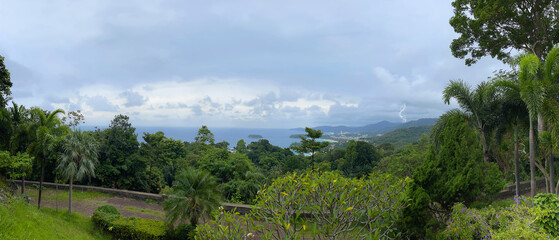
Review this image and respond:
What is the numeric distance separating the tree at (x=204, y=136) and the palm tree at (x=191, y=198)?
28899 mm

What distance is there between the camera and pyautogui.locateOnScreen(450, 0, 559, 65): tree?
9.49 metres

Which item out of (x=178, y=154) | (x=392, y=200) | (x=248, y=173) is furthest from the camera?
(x=178, y=154)

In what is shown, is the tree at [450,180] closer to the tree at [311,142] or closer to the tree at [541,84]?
the tree at [541,84]

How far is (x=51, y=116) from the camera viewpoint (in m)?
11.3

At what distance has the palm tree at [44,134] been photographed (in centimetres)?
1051

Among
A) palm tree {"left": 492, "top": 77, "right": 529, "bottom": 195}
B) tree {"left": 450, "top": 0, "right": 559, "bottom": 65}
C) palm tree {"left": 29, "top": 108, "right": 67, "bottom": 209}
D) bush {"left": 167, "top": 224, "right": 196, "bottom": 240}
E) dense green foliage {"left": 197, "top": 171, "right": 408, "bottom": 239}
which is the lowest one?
bush {"left": 167, "top": 224, "right": 196, "bottom": 240}

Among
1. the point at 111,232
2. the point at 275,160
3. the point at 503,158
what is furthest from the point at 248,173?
the point at 275,160

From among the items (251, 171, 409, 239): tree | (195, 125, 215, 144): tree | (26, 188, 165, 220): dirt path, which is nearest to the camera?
(251, 171, 409, 239): tree

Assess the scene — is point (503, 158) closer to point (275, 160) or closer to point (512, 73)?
point (512, 73)

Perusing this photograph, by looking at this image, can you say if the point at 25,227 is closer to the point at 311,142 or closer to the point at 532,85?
the point at 532,85

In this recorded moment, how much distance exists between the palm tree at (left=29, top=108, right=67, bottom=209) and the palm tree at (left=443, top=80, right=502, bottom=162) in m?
15.6

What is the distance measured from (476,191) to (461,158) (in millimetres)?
839

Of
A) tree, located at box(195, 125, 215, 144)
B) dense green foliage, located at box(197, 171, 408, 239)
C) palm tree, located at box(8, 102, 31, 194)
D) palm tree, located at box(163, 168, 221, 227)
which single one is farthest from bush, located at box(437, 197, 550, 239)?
tree, located at box(195, 125, 215, 144)

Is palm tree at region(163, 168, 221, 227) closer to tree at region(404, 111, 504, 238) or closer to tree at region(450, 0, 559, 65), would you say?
tree at region(404, 111, 504, 238)
